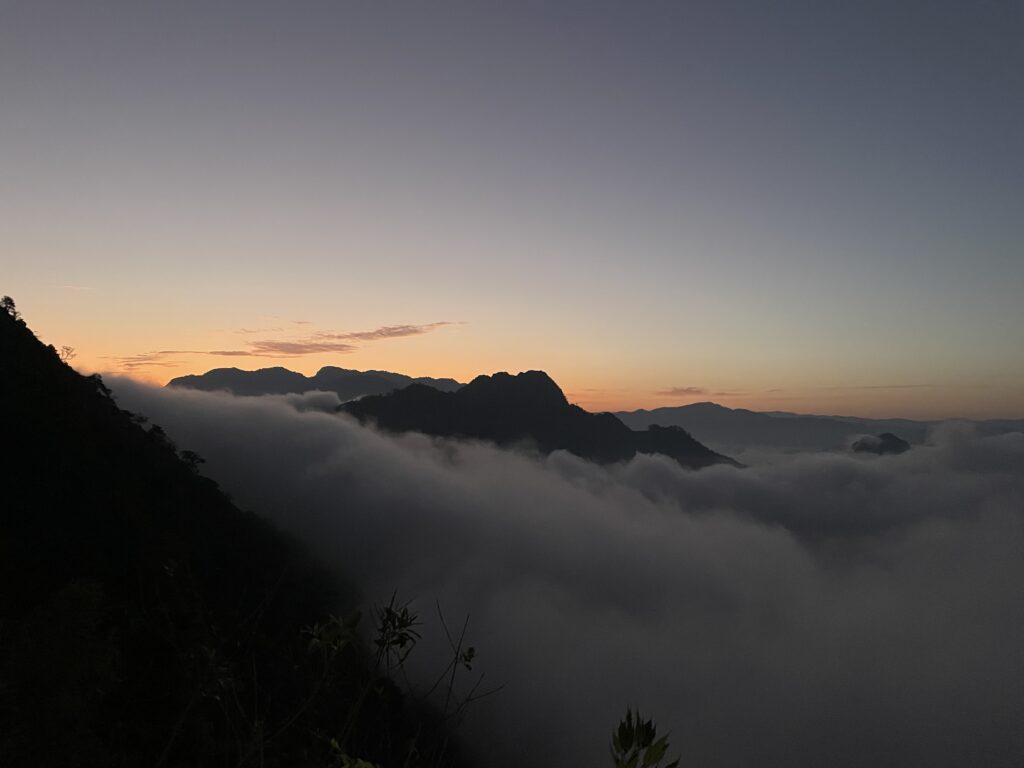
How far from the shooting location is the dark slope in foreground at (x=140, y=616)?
6.07 meters

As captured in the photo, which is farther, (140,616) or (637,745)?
(140,616)

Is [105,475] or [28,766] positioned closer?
[28,766]

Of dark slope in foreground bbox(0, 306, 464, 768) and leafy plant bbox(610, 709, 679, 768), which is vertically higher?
leafy plant bbox(610, 709, 679, 768)

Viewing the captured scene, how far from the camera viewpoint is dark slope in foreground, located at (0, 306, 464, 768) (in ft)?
19.9

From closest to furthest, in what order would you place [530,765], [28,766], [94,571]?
1. [28,766]
2. [94,571]
3. [530,765]

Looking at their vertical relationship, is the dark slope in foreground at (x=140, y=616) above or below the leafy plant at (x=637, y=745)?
below

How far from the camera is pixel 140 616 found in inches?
239

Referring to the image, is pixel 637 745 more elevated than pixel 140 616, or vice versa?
pixel 637 745

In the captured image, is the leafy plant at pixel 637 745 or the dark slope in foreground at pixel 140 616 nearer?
the leafy plant at pixel 637 745

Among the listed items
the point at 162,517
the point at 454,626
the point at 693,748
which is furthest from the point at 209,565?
the point at 693,748

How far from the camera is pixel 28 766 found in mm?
8141

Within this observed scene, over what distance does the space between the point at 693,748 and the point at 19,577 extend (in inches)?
8587

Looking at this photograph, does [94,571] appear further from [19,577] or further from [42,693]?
[42,693]

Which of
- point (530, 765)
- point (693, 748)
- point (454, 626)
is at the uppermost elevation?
point (454, 626)
